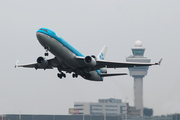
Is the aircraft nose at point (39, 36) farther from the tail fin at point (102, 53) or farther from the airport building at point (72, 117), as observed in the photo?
the airport building at point (72, 117)

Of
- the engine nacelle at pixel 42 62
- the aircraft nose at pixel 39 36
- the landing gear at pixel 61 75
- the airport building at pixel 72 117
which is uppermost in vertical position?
the aircraft nose at pixel 39 36

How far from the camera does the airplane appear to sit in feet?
182

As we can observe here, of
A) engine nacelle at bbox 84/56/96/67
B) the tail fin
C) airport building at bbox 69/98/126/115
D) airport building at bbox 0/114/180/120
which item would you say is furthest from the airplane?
airport building at bbox 69/98/126/115

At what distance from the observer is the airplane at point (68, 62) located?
55.5 metres

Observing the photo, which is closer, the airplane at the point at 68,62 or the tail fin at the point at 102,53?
the airplane at the point at 68,62

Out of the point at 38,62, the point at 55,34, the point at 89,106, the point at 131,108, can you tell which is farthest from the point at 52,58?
the point at 131,108

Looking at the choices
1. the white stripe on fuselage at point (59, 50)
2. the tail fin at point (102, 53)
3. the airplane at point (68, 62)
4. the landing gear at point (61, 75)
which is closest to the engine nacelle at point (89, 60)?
the airplane at point (68, 62)

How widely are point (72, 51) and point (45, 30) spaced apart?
5.51 meters

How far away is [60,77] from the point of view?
6475cm

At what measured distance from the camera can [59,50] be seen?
5628 cm

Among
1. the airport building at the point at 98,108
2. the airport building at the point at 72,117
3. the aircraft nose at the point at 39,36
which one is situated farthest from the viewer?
the airport building at the point at 98,108

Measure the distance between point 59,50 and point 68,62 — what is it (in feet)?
10.2

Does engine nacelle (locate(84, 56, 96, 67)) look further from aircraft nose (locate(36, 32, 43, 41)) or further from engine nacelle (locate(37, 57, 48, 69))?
aircraft nose (locate(36, 32, 43, 41))

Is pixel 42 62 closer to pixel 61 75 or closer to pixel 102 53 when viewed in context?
pixel 61 75
